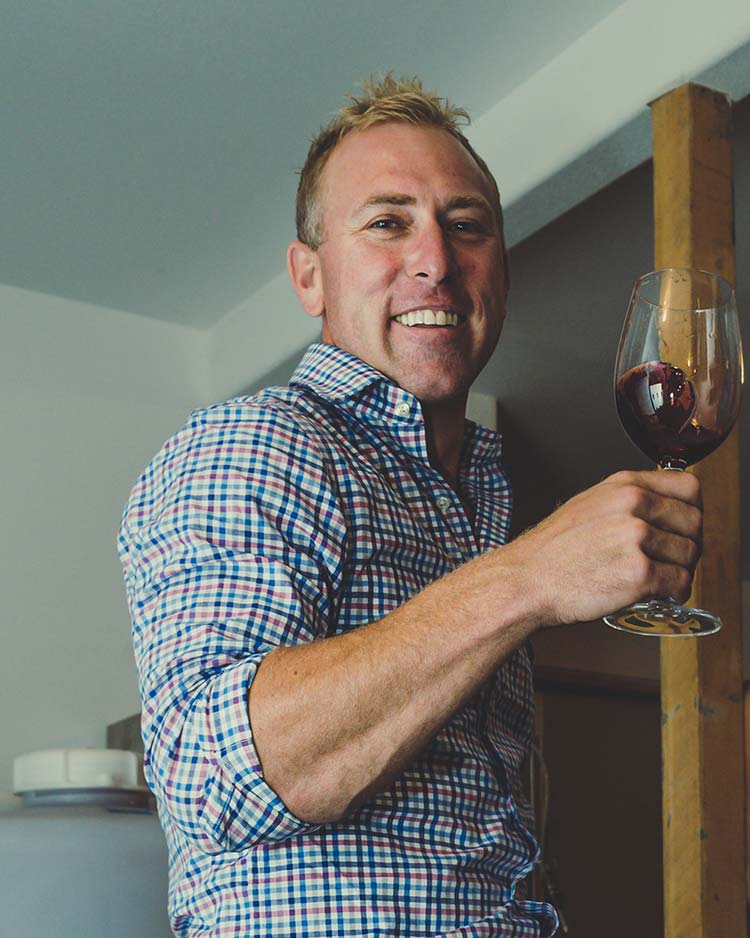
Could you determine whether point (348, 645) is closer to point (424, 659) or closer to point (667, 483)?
point (424, 659)

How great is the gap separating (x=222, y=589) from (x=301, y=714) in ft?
0.39

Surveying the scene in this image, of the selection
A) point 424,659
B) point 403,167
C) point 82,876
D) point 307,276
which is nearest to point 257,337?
point 82,876

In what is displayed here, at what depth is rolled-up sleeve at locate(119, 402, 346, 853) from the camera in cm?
85

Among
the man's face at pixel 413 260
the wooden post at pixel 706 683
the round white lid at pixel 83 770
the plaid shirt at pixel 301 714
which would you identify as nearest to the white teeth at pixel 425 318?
the man's face at pixel 413 260

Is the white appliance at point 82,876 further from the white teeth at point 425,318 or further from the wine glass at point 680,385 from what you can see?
the wine glass at point 680,385

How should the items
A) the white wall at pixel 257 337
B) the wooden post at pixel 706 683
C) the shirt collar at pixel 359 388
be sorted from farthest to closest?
the white wall at pixel 257 337 → the wooden post at pixel 706 683 → the shirt collar at pixel 359 388

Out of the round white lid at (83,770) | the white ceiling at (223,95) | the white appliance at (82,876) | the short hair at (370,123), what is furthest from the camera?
the round white lid at (83,770)

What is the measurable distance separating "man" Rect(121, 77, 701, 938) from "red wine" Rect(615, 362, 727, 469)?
0.40 ft

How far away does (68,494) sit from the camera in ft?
12.3

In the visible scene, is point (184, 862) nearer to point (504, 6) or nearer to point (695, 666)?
point (695, 666)

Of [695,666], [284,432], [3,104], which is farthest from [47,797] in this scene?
[284,432]

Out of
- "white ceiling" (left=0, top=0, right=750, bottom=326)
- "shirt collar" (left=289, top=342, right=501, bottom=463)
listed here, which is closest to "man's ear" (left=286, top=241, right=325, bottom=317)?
"shirt collar" (left=289, top=342, right=501, bottom=463)

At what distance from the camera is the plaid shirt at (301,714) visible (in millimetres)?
867

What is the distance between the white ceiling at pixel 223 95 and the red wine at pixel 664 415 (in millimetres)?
1331
